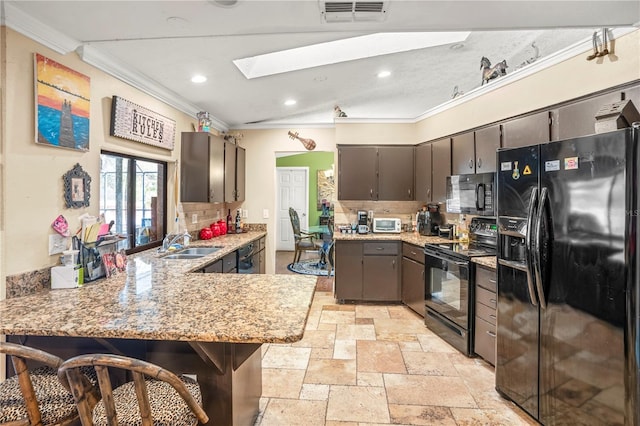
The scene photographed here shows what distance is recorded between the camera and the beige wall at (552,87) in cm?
218

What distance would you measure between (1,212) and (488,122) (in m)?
3.85

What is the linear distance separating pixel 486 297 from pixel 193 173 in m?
3.26

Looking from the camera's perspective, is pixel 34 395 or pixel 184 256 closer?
pixel 34 395

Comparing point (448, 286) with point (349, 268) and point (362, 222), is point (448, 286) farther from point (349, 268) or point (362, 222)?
point (362, 222)

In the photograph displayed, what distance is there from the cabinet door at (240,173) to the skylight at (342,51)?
6.19 feet

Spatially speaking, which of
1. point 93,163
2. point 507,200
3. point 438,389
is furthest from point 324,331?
point 93,163

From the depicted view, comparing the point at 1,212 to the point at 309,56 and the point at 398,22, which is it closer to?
the point at 398,22

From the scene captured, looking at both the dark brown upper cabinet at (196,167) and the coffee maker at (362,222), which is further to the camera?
the coffee maker at (362,222)

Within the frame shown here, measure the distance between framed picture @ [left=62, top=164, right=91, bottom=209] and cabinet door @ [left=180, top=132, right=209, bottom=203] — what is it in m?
1.54

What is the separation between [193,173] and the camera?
3.93 metres

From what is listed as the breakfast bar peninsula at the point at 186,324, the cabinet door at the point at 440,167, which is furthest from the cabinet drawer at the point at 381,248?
the breakfast bar peninsula at the point at 186,324

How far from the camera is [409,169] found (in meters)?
4.68

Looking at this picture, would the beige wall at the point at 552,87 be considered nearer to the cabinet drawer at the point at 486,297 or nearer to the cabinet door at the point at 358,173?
the cabinet door at the point at 358,173

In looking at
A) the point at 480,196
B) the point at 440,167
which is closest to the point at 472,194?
the point at 480,196
